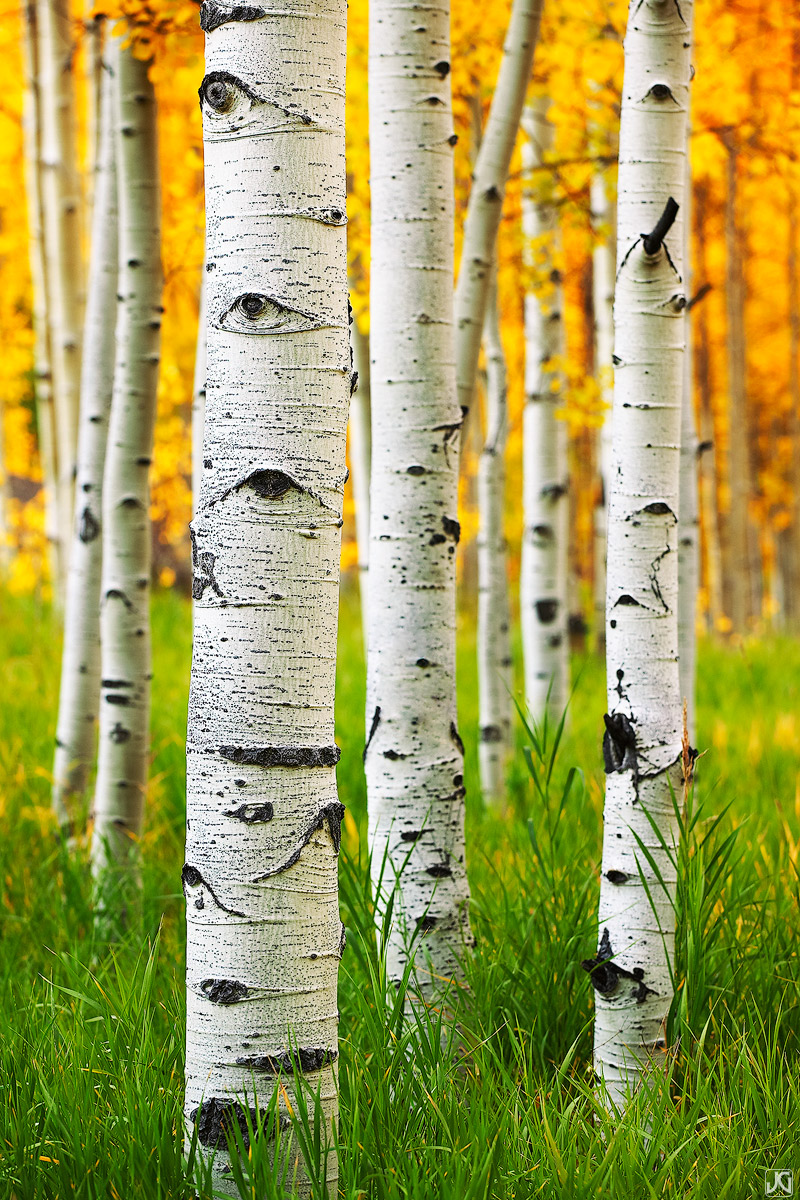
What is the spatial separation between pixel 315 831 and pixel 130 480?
6.48 ft

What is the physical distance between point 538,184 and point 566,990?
12.3 ft

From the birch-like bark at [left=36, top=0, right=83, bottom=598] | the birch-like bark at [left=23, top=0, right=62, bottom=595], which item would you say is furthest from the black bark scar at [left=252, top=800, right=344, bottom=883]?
the birch-like bark at [left=23, top=0, right=62, bottom=595]

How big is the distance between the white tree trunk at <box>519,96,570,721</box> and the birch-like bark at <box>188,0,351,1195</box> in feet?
10.8

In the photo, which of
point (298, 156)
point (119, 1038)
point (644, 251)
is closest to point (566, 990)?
point (119, 1038)

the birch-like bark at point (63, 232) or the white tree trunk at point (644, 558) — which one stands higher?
the birch-like bark at point (63, 232)

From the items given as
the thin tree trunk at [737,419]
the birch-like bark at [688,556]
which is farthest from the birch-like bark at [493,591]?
the thin tree trunk at [737,419]

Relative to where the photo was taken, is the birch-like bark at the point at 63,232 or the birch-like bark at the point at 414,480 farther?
the birch-like bark at the point at 63,232

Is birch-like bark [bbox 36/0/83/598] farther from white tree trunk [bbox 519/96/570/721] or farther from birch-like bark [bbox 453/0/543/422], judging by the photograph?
birch-like bark [bbox 453/0/543/422]

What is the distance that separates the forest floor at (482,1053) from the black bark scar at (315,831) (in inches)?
13.3

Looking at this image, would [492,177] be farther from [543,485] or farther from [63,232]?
[63,232]

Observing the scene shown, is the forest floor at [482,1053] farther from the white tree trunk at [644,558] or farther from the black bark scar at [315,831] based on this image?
the black bark scar at [315,831]

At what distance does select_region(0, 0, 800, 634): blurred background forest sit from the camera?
4.20 meters

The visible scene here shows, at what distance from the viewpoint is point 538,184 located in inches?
173

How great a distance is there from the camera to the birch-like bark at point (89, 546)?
3.29 meters
